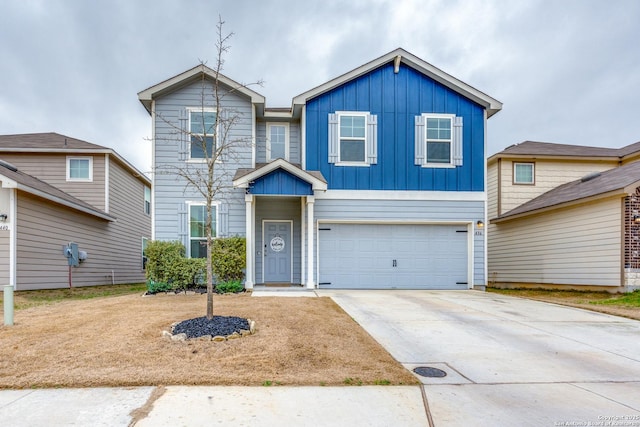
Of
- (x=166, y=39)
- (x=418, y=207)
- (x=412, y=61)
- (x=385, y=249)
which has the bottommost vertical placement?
(x=385, y=249)

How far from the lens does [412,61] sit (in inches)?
456

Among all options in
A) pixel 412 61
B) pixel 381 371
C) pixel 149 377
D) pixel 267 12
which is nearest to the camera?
pixel 149 377

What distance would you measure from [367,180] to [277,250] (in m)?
3.53

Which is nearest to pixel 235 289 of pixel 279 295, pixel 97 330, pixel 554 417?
pixel 279 295

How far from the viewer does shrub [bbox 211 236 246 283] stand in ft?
33.7

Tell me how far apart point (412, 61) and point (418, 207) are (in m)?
4.47

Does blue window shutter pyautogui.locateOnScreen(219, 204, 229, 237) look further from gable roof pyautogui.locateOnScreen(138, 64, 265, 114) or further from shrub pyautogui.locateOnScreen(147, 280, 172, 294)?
gable roof pyautogui.locateOnScreen(138, 64, 265, 114)

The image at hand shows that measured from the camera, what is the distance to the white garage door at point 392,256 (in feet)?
37.7

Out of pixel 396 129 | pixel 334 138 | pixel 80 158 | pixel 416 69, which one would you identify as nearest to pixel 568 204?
pixel 396 129

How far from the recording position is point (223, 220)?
11.1 metres

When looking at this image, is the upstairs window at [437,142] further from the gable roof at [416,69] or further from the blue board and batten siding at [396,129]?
the gable roof at [416,69]

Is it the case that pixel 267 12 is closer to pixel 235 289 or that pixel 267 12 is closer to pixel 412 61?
pixel 412 61

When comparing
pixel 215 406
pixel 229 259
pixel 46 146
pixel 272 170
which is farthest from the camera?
pixel 46 146

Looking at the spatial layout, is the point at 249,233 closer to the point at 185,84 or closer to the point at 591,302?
the point at 185,84
